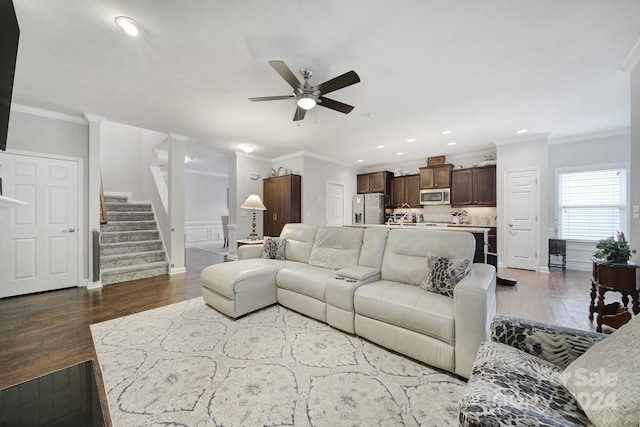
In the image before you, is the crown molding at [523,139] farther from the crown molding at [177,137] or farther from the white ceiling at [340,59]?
the crown molding at [177,137]

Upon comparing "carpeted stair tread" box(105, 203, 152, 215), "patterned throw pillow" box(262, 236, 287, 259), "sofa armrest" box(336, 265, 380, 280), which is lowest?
"sofa armrest" box(336, 265, 380, 280)

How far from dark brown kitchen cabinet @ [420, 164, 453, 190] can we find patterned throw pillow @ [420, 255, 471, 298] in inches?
185

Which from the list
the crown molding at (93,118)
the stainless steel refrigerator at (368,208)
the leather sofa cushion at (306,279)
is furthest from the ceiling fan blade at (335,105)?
the stainless steel refrigerator at (368,208)

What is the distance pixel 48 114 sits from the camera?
3.63 m

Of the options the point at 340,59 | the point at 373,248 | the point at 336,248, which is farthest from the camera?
the point at 336,248

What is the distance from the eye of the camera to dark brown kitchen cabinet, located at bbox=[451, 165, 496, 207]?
18.5 ft

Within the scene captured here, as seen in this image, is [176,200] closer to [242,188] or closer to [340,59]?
Result: [242,188]

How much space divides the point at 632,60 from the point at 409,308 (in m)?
3.30

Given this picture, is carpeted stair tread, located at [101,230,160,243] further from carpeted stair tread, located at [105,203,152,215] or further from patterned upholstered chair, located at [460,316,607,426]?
patterned upholstered chair, located at [460,316,607,426]

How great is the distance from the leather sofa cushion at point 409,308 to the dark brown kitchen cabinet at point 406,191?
508cm

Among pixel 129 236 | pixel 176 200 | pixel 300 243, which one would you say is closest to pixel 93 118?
pixel 176 200

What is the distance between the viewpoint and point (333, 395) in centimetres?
157

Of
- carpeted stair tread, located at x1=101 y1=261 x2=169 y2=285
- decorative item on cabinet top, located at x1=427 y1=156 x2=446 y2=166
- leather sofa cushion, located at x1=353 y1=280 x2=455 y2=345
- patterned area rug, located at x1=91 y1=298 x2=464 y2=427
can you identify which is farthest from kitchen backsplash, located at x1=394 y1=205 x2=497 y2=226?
carpeted stair tread, located at x1=101 y1=261 x2=169 y2=285

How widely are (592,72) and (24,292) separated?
25.2 ft
